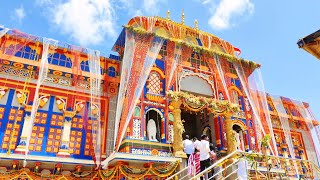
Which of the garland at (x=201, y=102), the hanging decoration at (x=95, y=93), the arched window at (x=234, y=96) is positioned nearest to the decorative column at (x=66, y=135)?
the hanging decoration at (x=95, y=93)

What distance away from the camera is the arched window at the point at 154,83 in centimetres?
1157

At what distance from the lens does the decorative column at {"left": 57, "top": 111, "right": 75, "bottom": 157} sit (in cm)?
1014

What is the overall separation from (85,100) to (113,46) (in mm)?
2786

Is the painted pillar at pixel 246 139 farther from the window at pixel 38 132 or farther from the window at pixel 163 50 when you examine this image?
the window at pixel 38 132

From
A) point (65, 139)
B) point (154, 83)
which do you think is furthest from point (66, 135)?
point (154, 83)

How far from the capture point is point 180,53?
12688 millimetres

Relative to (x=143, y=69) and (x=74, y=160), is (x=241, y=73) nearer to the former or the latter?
(x=143, y=69)

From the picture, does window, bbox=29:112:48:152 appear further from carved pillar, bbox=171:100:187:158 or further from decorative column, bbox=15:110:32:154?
carved pillar, bbox=171:100:187:158

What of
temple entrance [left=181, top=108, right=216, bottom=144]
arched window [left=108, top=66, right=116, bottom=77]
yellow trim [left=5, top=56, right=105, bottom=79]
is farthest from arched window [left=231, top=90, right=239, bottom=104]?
yellow trim [left=5, top=56, right=105, bottom=79]

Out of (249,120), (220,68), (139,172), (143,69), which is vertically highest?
(220,68)

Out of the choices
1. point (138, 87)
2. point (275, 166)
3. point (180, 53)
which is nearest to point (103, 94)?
point (138, 87)

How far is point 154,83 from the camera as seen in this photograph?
11750 millimetres

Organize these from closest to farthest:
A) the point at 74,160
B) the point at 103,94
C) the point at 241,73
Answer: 1. the point at 74,160
2. the point at 103,94
3. the point at 241,73

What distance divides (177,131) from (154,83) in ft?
7.38
